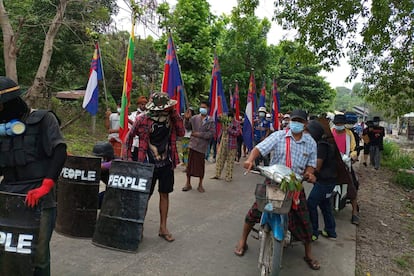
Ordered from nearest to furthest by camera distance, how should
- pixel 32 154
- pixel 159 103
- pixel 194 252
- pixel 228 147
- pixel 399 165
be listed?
pixel 32 154 < pixel 194 252 < pixel 159 103 < pixel 228 147 < pixel 399 165

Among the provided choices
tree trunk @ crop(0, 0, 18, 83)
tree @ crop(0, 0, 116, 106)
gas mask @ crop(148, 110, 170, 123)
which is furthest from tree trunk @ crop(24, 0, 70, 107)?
gas mask @ crop(148, 110, 170, 123)

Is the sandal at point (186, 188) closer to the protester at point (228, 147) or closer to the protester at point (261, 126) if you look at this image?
the protester at point (228, 147)

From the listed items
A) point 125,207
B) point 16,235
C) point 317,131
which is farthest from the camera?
point 317,131

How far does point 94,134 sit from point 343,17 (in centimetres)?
1049

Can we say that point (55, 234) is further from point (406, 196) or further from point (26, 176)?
point (406, 196)

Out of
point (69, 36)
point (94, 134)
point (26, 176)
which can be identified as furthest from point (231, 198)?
point (69, 36)

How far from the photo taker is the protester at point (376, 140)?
37.8ft

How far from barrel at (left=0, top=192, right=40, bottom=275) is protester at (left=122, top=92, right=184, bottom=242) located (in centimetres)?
183

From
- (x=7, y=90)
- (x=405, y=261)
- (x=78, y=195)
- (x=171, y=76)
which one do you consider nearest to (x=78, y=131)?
(x=171, y=76)

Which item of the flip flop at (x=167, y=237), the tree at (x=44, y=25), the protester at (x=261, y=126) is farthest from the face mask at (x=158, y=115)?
the protester at (x=261, y=126)

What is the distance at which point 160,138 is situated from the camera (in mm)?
4371

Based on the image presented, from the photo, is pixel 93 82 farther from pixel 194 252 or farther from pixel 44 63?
pixel 194 252

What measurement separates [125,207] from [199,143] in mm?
3378

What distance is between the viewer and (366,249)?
15.7 feet
